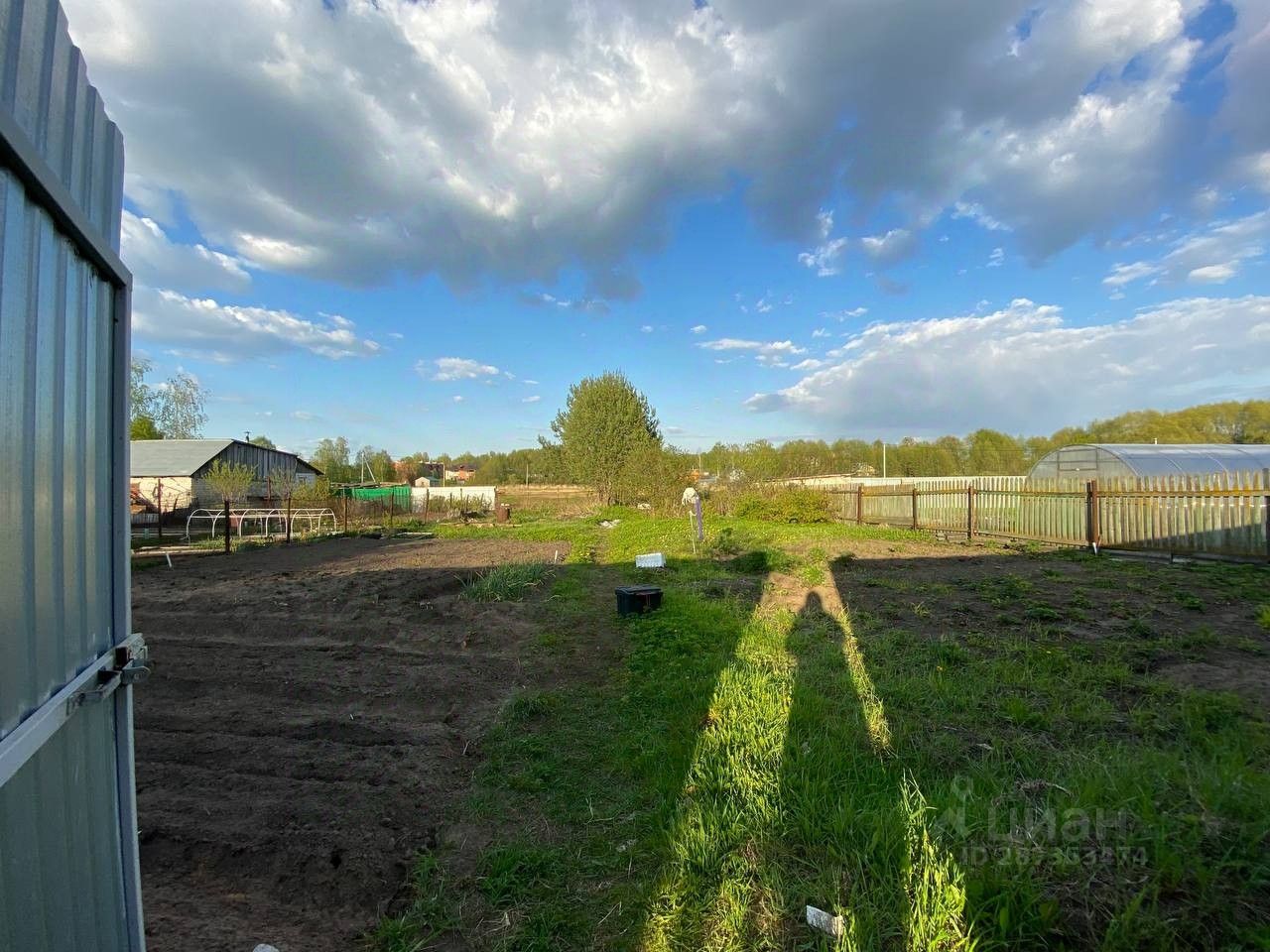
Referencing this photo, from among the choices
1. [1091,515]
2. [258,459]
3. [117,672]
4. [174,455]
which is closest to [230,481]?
[174,455]

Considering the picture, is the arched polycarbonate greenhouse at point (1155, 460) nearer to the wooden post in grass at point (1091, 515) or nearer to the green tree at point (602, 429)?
the wooden post in grass at point (1091, 515)

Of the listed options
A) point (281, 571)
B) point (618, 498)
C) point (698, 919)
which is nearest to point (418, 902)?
point (698, 919)

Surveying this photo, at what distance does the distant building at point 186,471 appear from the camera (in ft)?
79.9

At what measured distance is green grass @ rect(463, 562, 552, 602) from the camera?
757 centimetres

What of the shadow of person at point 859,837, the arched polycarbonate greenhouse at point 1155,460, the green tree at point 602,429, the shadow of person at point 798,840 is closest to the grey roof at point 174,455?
the green tree at point 602,429

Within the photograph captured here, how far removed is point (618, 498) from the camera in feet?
90.7

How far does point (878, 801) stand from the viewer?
248cm

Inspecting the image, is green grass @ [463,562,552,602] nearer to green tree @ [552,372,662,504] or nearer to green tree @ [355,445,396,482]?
green tree @ [552,372,662,504]

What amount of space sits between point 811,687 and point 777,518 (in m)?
16.0

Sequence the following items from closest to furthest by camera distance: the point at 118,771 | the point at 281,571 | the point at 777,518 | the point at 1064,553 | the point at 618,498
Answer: the point at 118,771 < the point at 281,571 < the point at 1064,553 < the point at 777,518 < the point at 618,498

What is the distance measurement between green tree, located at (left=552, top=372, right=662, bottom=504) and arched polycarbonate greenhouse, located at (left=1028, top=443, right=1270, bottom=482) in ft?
59.0

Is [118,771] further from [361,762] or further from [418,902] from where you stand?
[361,762]
